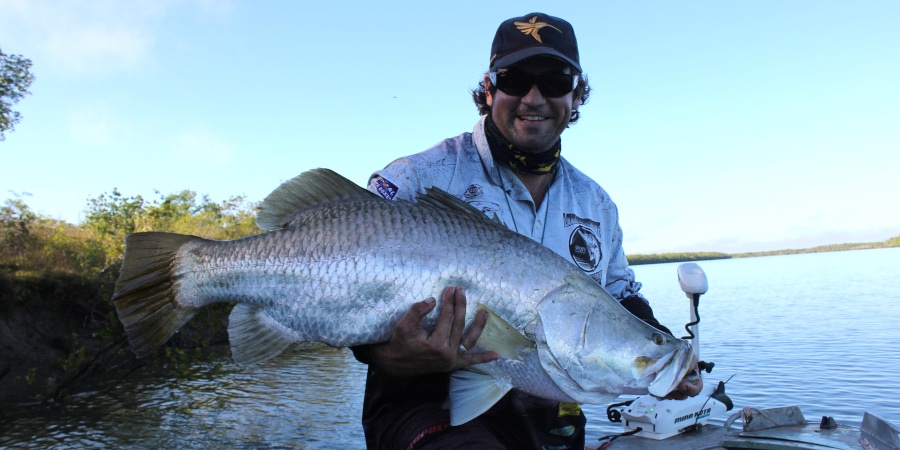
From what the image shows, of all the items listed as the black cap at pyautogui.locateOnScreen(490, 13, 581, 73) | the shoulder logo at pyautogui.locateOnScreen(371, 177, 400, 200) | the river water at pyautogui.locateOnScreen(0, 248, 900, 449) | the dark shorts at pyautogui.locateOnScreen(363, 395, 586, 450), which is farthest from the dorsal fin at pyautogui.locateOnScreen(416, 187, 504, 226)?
the river water at pyautogui.locateOnScreen(0, 248, 900, 449)

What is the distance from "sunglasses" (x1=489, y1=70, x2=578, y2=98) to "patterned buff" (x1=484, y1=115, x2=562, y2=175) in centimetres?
29

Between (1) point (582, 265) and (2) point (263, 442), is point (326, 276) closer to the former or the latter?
(1) point (582, 265)

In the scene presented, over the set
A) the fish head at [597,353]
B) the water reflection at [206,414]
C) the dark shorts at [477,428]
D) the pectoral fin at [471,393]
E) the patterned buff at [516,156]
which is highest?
the patterned buff at [516,156]

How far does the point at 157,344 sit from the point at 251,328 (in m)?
0.45

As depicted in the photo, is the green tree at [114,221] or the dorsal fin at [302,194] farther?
the green tree at [114,221]

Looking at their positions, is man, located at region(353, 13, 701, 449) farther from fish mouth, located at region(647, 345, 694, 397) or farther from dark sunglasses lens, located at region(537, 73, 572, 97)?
fish mouth, located at region(647, 345, 694, 397)

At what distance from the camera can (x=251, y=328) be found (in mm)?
2863

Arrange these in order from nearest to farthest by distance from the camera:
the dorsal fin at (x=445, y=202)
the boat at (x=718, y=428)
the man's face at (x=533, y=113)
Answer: the dorsal fin at (x=445, y=202), the man's face at (x=533, y=113), the boat at (x=718, y=428)

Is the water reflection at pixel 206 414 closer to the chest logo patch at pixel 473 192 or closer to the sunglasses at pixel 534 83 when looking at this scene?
the chest logo patch at pixel 473 192

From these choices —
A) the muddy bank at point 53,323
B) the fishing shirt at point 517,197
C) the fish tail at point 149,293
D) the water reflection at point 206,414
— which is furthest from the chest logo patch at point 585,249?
the muddy bank at point 53,323

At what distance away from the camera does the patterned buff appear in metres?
3.78

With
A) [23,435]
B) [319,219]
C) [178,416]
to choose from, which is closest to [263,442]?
[178,416]

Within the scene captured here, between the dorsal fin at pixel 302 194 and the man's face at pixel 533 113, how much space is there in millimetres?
1224

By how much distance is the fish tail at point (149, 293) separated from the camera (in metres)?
2.81
